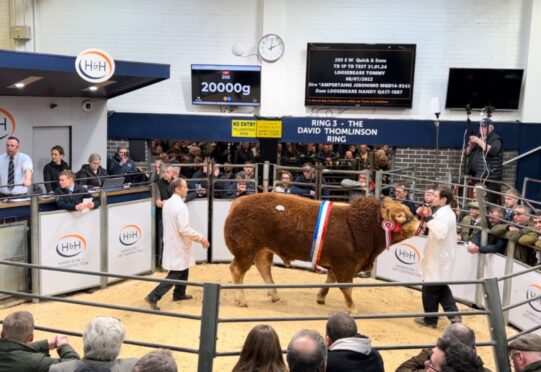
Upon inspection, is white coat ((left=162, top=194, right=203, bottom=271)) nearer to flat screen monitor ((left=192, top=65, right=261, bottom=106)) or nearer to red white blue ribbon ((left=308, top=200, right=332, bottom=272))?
red white blue ribbon ((left=308, top=200, right=332, bottom=272))

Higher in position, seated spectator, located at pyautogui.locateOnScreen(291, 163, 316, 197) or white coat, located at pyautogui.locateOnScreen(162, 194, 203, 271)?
seated spectator, located at pyautogui.locateOnScreen(291, 163, 316, 197)

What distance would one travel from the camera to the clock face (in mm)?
13539

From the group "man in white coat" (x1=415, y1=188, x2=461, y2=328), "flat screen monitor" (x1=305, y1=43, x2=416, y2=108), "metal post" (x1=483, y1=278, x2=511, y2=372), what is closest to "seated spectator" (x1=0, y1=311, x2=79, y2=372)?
"metal post" (x1=483, y1=278, x2=511, y2=372)

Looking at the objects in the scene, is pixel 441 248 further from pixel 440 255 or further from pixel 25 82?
pixel 25 82

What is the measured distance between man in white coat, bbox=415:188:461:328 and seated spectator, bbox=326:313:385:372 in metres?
3.89

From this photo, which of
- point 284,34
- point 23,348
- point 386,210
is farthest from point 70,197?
point 284,34

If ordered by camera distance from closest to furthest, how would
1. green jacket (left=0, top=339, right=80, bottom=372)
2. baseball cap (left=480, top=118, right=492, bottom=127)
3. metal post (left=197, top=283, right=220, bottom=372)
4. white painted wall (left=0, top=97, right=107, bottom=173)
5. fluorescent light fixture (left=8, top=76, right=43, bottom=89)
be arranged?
green jacket (left=0, top=339, right=80, bottom=372), metal post (left=197, top=283, right=220, bottom=372), fluorescent light fixture (left=8, top=76, right=43, bottom=89), white painted wall (left=0, top=97, right=107, bottom=173), baseball cap (left=480, top=118, right=492, bottom=127)

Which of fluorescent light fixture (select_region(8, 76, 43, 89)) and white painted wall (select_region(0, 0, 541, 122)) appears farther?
white painted wall (select_region(0, 0, 541, 122))

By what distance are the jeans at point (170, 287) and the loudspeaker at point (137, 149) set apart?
604cm

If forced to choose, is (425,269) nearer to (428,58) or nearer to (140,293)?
(140,293)

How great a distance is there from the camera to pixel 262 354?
3.51m

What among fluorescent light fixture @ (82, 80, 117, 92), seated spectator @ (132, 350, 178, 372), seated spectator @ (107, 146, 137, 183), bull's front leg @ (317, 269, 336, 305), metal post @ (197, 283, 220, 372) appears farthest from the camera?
seated spectator @ (107, 146, 137, 183)

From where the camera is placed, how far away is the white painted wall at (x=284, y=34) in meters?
13.2

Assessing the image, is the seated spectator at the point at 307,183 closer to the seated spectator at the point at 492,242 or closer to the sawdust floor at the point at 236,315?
the sawdust floor at the point at 236,315
